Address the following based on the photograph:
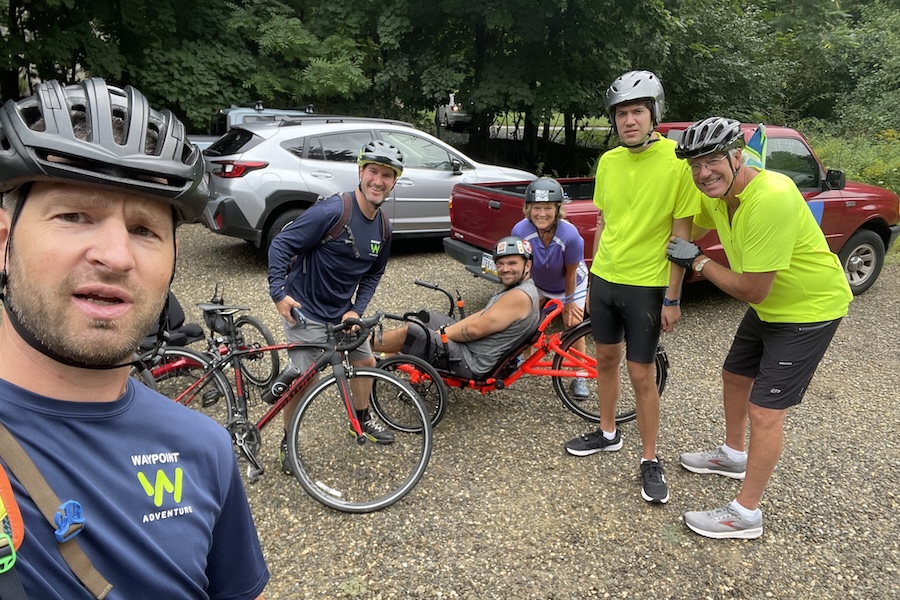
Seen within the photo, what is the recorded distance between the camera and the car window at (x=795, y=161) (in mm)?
6203

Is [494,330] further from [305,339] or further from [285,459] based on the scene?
[285,459]

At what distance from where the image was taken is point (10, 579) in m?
0.79

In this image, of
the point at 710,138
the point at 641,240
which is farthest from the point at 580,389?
the point at 710,138

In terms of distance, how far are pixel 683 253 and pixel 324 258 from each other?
6.40 feet

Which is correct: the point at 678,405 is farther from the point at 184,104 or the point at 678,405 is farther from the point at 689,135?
the point at 184,104

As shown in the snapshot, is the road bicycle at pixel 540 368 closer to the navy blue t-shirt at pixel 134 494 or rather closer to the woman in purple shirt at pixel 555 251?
the woman in purple shirt at pixel 555 251

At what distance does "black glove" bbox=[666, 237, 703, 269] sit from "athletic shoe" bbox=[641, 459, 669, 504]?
1.23 metres

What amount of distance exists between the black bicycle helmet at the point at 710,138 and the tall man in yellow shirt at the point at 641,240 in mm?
355

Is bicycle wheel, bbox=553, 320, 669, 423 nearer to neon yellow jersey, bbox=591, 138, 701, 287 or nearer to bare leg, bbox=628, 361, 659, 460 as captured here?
bare leg, bbox=628, 361, 659, 460

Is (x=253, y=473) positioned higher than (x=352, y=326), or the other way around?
(x=352, y=326)

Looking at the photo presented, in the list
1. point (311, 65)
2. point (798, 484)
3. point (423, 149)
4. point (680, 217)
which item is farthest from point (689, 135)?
point (311, 65)

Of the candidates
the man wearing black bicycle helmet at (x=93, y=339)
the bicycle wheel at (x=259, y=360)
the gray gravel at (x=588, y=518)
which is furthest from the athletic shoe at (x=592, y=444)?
the man wearing black bicycle helmet at (x=93, y=339)

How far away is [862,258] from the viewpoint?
7.29 metres

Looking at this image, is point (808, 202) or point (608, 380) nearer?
point (608, 380)
